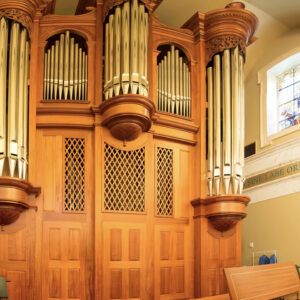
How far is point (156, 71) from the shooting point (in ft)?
27.6

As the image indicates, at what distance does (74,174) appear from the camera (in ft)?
25.6

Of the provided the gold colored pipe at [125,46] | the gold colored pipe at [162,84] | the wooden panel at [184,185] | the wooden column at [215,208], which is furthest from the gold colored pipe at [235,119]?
the gold colored pipe at [125,46]

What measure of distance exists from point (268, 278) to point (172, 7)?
6183mm

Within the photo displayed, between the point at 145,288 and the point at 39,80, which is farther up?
the point at 39,80

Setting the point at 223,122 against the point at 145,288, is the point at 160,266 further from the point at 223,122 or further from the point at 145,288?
the point at 223,122

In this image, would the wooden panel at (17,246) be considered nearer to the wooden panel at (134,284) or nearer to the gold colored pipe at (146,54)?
the wooden panel at (134,284)

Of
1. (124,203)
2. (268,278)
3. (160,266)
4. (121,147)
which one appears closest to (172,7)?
(121,147)

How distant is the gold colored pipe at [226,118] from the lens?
27.0 ft

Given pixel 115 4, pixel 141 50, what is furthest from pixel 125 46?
pixel 115 4

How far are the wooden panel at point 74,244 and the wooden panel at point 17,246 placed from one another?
67 cm

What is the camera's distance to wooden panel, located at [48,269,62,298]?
7332mm

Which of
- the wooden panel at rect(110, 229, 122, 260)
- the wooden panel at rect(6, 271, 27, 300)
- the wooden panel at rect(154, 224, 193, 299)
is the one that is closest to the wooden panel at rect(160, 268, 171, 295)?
the wooden panel at rect(154, 224, 193, 299)

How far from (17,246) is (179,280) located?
2537 millimetres

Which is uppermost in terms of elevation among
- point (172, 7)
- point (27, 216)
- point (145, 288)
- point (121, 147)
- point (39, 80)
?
point (172, 7)
